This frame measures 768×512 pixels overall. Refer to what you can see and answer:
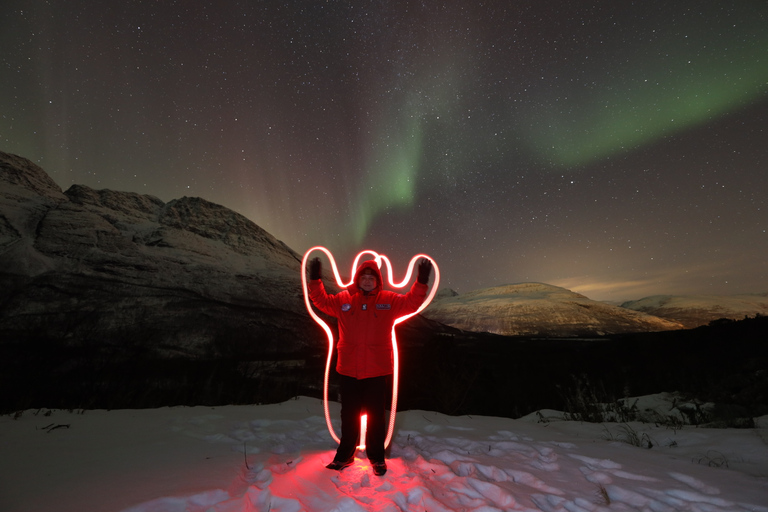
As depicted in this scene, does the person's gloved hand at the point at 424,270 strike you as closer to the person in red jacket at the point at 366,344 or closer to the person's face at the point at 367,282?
the person in red jacket at the point at 366,344

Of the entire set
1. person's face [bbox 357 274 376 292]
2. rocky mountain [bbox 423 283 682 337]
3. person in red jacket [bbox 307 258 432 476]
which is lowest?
rocky mountain [bbox 423 283 682 337]

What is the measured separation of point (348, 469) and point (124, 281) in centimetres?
7383

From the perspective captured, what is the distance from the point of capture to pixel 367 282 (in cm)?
438

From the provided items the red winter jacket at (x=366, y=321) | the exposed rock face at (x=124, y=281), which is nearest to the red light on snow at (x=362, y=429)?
the red winter jacket at (x=366, y=321)

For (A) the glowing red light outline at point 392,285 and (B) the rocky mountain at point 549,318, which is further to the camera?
(B) the rocky mountain at point 549,318

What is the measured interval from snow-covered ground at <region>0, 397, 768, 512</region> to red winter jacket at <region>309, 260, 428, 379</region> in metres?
1.05

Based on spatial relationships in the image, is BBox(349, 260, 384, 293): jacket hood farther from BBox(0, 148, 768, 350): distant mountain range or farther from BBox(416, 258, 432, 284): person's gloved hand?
BBox(0, 148, 768, 350): distant mountain range

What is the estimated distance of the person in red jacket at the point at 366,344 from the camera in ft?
12.7

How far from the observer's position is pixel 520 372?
1425 inches

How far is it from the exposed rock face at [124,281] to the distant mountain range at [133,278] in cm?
17

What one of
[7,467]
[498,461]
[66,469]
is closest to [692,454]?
[498,461]

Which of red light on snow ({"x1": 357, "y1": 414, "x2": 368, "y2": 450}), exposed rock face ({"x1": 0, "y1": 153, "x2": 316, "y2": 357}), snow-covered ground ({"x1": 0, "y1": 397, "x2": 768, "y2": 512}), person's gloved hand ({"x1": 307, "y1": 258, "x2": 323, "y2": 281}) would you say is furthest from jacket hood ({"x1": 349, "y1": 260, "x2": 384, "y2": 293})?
exposed rock face ({"x1": 0, "y1": 153, "x2": 316, "y2": 357})

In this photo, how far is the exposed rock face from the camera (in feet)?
164

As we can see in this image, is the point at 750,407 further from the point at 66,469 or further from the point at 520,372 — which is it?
the point at 520,372
